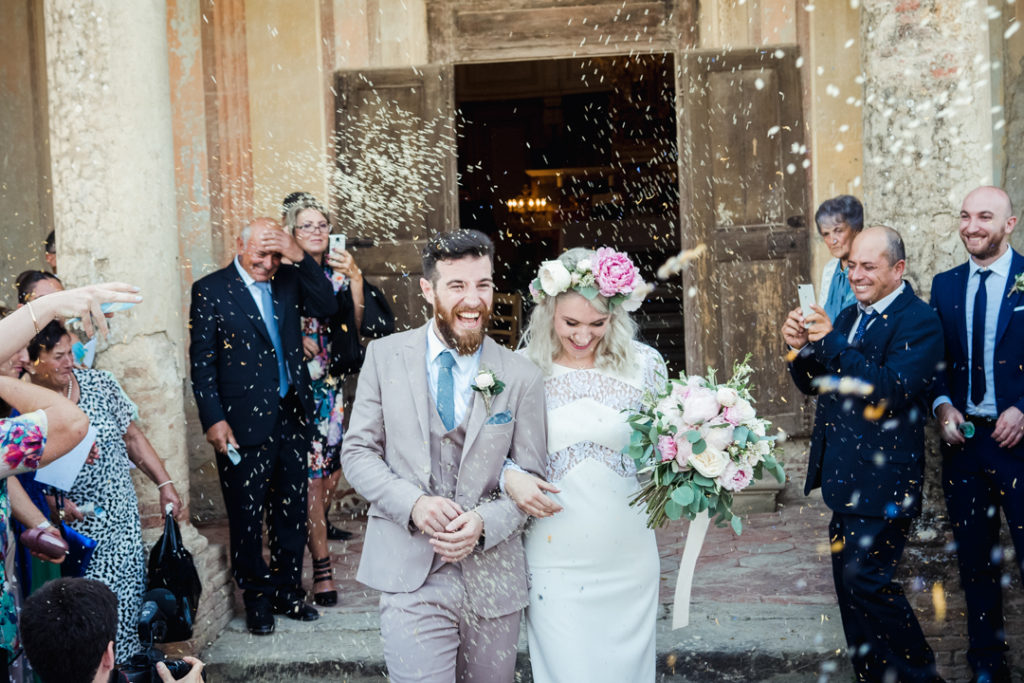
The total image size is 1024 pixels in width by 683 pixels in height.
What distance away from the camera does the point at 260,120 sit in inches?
320

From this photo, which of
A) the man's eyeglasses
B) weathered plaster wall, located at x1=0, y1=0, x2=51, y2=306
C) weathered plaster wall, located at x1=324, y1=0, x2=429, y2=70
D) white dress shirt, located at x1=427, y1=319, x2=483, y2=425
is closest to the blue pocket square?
white dress shirt, located at x1=427, y1=319, x2=483, y2=425

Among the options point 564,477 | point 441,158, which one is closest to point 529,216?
point 441,158

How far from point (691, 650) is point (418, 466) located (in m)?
2.22

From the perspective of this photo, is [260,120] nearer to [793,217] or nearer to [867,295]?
[793,217]

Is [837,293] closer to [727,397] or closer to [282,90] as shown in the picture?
[727,397]

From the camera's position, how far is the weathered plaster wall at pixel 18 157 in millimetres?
8398

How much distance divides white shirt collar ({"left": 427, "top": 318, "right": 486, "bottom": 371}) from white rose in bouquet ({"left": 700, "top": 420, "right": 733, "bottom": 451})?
845 mm

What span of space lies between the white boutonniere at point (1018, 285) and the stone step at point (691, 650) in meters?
1.80

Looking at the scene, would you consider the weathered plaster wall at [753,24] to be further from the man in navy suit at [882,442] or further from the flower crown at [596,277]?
the flower crown at [596,277]

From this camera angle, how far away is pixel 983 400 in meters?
4.83

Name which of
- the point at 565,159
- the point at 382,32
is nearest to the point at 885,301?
the point at 382,32

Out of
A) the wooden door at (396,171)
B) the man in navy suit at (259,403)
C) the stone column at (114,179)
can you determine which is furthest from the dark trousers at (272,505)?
the wooden door at (396,171)

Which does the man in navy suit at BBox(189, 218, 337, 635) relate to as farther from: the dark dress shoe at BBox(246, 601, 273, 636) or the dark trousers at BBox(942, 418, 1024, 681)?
the dark trousers at BBox(942, 418, 1024, 681)

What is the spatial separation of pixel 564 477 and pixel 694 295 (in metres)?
4.37
